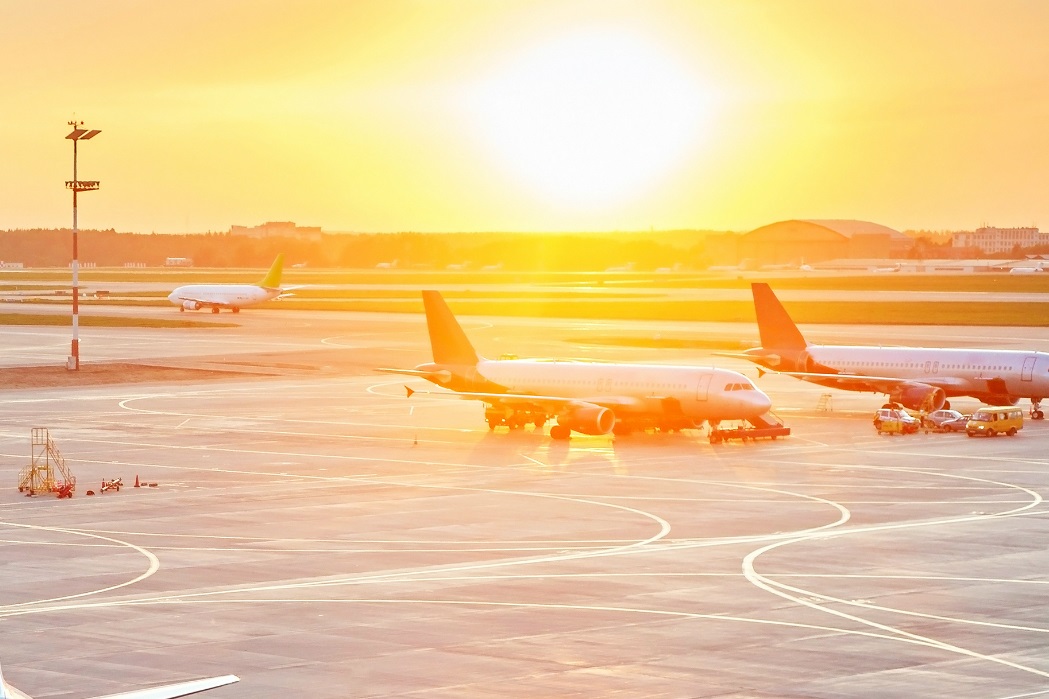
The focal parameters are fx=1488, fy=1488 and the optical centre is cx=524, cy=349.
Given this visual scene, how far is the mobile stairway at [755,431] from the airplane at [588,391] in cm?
17

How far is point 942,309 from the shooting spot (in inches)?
7347

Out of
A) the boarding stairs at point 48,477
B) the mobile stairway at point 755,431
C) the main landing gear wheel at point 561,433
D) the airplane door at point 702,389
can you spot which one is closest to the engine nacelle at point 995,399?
→ the mobile stairway at point 755,431

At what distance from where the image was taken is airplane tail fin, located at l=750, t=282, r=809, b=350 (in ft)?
309

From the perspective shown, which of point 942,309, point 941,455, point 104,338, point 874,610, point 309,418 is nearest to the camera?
point 874,610

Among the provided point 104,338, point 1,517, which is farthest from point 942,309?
point 1,517

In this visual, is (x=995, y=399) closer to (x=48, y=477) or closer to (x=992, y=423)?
(x=992, y=423)

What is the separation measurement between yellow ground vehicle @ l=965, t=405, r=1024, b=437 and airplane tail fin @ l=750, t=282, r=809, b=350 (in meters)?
18.6

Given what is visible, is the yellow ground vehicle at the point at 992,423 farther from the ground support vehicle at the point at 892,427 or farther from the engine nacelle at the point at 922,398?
the engine nacelle at the point at 922,398

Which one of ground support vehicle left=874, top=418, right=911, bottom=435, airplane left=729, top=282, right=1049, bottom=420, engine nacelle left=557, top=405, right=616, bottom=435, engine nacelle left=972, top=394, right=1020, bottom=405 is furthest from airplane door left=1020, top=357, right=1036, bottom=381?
engine nacelle left=557, top=405, right=616, bottom=435

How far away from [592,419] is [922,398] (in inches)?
889

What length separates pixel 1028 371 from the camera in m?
84.4

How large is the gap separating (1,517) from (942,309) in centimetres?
15313

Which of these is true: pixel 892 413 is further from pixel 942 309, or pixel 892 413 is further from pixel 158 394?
pixel 942 309

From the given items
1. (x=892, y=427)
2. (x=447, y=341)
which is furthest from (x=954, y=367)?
(x=447, y=341)
